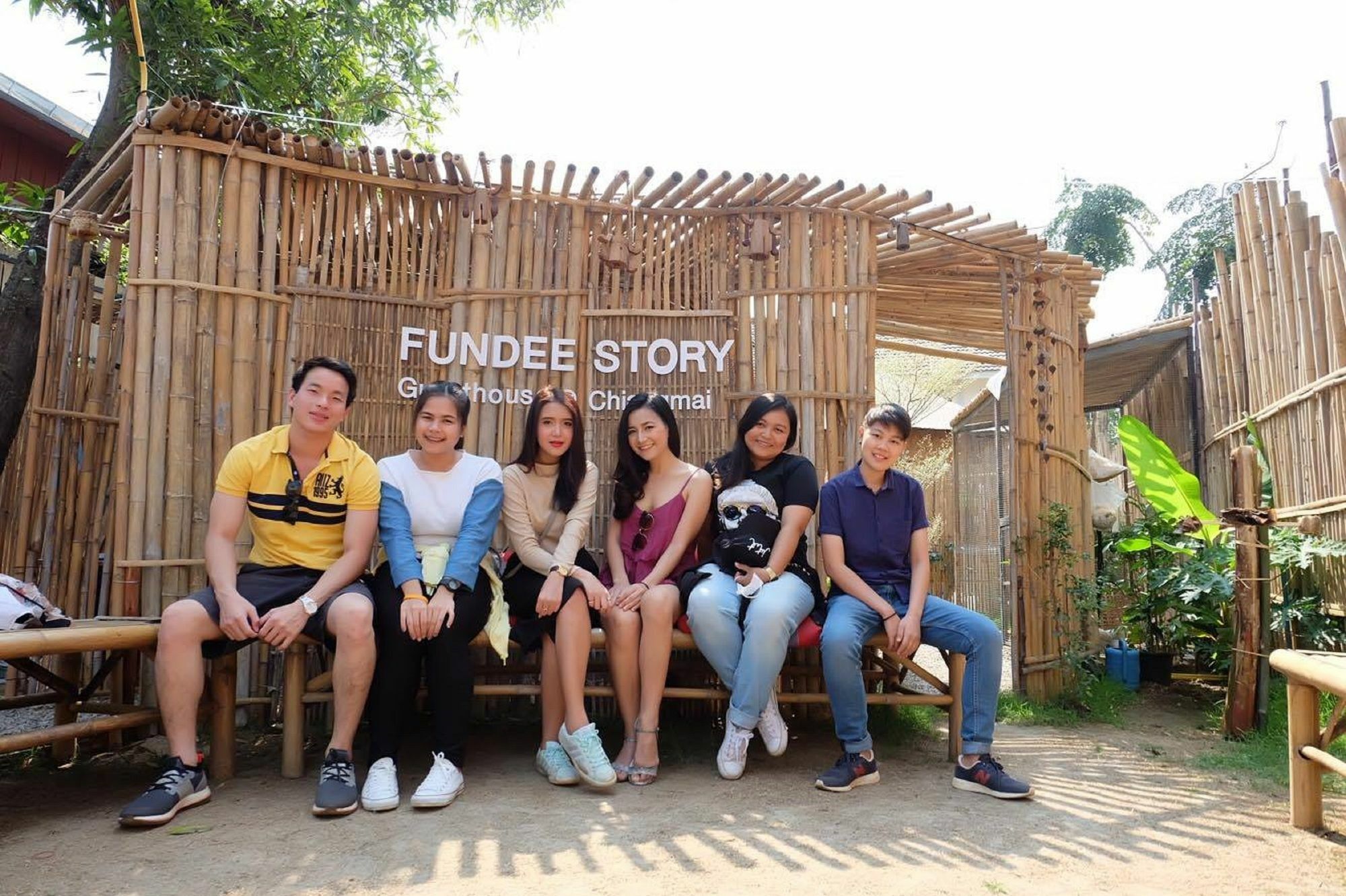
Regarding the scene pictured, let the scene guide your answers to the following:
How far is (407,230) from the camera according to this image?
192 inches

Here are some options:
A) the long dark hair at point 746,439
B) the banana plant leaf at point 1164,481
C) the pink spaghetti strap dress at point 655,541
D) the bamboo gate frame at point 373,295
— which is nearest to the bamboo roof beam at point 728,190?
the bamboo gate frame at point 373,295

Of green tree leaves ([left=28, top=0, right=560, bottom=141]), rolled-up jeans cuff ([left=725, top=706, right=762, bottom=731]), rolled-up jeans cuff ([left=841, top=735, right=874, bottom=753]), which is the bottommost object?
rolled-up jeans cuff ([left=841, top=735, right=874, bottom=753])

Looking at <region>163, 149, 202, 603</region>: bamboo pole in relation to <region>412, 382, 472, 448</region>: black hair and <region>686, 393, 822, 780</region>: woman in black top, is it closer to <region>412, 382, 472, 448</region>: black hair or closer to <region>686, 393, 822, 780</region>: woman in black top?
<region>412, 382, 472, 448</region>: black hair

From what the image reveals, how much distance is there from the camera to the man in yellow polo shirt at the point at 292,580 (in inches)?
126

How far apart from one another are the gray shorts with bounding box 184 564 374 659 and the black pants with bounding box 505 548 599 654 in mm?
589

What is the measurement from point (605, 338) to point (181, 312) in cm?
206

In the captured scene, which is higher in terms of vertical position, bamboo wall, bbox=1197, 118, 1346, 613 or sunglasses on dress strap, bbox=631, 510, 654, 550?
A: bamboo wall, bbox=1197, 118, 1346, 613

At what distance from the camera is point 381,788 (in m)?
3.20

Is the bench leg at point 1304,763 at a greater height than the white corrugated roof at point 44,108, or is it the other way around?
the white corrugated roof at point 44,108

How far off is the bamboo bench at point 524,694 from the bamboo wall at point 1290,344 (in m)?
3.03

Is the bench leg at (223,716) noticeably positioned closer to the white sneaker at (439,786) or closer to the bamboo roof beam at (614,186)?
the white sneaker at (439,786)

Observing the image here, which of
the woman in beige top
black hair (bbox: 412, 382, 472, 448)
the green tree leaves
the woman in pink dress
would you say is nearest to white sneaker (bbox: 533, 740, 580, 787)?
the woman in beige top

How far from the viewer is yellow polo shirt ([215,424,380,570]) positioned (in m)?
3.56

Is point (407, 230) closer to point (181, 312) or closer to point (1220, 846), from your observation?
point (181, 312)
